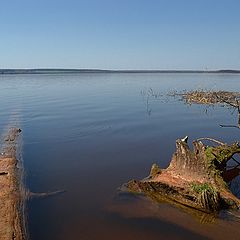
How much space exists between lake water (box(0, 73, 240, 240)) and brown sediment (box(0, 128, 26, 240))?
1.56ft

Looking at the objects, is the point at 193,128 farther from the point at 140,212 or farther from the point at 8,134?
the point at 140,212

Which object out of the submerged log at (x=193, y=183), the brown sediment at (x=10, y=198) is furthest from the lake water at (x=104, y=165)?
the submerged log at (x=193, y=183)

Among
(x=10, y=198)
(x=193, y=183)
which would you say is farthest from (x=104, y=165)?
(x=10, y=198)

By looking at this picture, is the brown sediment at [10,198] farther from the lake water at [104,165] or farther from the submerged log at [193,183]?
the submerged log at [193,183]

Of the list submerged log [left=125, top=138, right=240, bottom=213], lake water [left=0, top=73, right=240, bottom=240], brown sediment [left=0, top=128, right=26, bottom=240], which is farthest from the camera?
submerged log [left=125, top=138, right=240, bottom=213]

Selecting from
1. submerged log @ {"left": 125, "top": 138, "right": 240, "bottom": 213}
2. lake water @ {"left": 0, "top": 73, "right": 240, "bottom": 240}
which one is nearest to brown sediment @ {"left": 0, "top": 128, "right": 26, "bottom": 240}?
lake water @ {"left": 0, "top": 73, "right": 240, "bottom": 240}

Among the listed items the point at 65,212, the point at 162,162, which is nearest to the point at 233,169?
the point at 162,162

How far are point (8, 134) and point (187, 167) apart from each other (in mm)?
13063

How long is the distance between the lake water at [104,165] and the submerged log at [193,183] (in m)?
0.59

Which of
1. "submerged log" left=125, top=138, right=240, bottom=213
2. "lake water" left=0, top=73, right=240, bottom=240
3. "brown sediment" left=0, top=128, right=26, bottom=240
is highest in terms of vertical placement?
"submerged log" left=125, top=138, right=240, bottom=213

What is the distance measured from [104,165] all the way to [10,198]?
18.7 feet

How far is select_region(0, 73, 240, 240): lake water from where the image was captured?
1066 centimetres

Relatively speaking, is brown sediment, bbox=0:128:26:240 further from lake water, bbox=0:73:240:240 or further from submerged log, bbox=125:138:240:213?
submerged log, bbox=125:138:240:213

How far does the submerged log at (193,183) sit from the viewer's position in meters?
11.6
